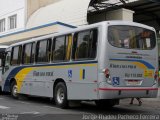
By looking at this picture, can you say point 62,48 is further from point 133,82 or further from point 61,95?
point 133,82

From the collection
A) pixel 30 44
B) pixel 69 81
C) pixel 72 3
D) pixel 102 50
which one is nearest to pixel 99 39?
pixel 102 50

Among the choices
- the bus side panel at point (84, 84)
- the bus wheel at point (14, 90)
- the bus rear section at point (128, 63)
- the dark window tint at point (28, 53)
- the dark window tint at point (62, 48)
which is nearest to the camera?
the bus rear section at point (128, 63)

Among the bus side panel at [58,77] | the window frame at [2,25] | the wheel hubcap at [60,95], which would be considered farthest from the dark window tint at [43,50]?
the window frame at [2,25]

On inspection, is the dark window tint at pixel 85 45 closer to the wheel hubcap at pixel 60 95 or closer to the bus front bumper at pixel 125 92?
the bus front bumper at pixel 125 92

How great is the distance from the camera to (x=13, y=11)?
1500 inches

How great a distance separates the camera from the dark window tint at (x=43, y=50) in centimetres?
1584

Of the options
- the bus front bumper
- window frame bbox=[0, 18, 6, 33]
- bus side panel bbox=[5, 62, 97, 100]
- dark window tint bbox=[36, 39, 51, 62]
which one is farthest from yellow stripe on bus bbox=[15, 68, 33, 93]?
window frame bbox=[0, 18, 6, 33]

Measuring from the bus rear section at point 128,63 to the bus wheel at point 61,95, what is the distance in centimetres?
236

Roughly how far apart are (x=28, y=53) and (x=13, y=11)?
70.4 feet

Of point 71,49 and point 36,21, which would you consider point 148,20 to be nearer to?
point 36,21

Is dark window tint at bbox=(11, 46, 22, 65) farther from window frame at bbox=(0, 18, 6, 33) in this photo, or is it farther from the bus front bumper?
window frame at bbox=(0, 18, 6, 33)

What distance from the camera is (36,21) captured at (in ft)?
113

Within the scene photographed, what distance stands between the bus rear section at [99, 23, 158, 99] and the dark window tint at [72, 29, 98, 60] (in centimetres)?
52

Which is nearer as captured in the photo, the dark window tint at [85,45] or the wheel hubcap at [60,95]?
the dark window tint at [85,45]
